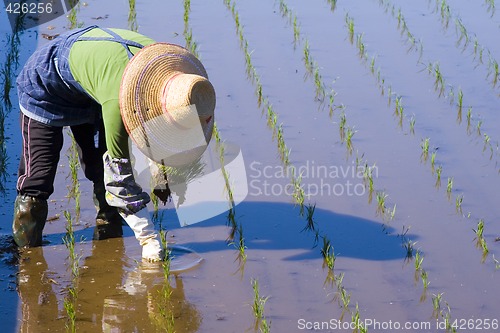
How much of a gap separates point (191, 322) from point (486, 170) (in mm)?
2189

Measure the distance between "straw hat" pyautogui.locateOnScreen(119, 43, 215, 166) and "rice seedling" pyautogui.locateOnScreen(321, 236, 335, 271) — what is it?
90 centimetres

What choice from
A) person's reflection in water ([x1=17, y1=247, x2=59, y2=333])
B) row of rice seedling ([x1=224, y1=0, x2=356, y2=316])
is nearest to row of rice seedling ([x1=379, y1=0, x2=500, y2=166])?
row of rice seedling ([x1=224, y1=0, x2=356, y2=316])

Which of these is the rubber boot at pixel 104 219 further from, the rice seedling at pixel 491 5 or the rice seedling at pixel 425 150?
the rice seedling at pixel 491 5

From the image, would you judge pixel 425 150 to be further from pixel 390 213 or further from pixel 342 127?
pixel 390 213

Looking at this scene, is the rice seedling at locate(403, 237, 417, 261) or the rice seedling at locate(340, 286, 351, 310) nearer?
the rice seedling at locate(340, 286, 351, 310)

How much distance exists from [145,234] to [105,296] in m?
0.31

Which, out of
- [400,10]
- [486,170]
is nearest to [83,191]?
[486,170]

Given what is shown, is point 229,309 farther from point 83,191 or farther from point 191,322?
point 83,191

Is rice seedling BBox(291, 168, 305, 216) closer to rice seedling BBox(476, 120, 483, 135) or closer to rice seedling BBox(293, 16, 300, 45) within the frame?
rice seedling BBox(476, 120, 483, 135)

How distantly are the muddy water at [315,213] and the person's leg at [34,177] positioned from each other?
0.34 feet

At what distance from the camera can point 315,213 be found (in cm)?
507

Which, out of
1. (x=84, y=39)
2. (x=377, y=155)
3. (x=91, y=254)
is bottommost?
(x=91, y=254)

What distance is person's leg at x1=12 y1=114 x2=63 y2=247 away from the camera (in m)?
4.37

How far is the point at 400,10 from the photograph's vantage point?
8.19 meters
